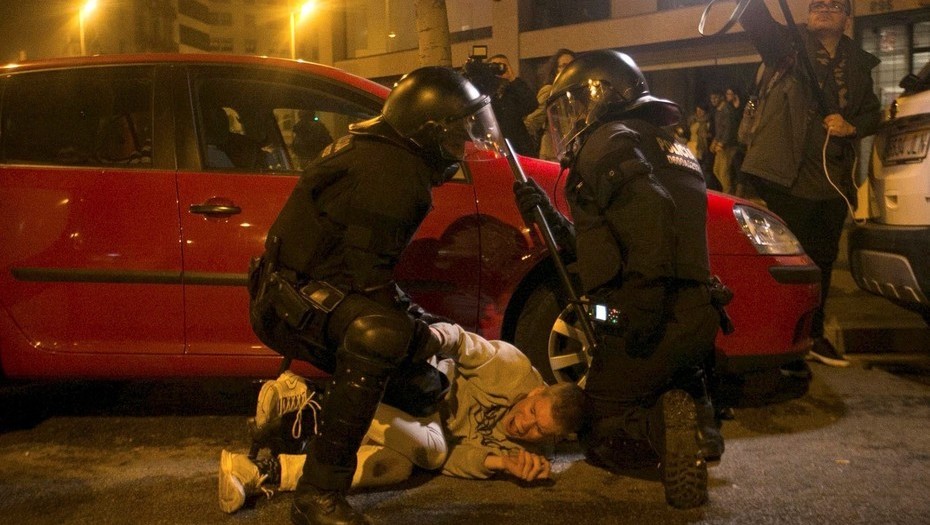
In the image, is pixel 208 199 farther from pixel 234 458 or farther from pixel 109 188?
pixel 234 458

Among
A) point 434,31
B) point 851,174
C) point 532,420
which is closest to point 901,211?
point 851,174

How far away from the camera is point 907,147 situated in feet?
13.4

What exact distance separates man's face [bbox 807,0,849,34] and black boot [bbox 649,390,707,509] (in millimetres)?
2910

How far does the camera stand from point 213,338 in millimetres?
3512

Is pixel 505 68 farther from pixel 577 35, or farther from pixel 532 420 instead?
pixel 577 35

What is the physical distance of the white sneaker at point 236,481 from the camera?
2.84m

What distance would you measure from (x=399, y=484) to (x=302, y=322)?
0.85 meters

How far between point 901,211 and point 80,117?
12.2ft

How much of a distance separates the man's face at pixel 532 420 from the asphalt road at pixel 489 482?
0.72 feet

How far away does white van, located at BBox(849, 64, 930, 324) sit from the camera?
3926 mm

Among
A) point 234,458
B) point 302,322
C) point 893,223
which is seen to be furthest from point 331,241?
point 893,223

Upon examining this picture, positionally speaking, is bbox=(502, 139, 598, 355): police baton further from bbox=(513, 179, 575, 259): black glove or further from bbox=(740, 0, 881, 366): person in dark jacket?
bbox=(740, 0, 881, 366): person in dark jacket

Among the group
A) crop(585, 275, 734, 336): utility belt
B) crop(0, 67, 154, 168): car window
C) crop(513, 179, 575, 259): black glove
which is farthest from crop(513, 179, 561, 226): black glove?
crop(0, 67, 154, 168): car window

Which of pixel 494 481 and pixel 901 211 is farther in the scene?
pixel 901 211
